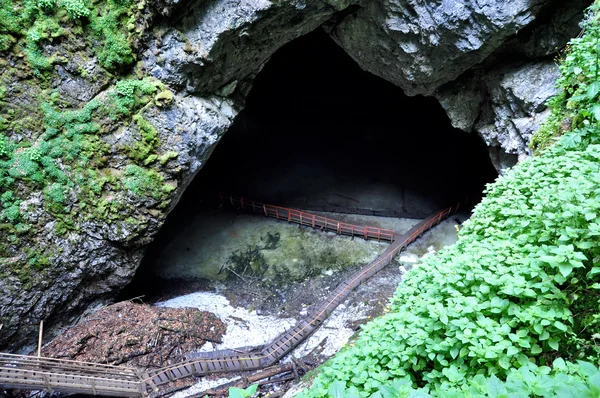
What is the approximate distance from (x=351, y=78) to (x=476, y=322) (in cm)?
2136

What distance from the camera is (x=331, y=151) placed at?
20453mm

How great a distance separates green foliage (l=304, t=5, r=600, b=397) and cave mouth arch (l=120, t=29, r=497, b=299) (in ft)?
38.4

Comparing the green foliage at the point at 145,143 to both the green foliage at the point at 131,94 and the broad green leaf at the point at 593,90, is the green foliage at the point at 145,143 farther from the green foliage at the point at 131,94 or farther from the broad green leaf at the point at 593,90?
the broad green leaf at the point at 593,90

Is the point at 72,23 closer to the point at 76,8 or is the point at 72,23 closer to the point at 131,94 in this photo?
the point at 76,8

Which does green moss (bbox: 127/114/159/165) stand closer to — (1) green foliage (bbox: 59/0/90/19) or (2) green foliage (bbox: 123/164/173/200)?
(2) green foliage (bbox: 123/164/173/200)

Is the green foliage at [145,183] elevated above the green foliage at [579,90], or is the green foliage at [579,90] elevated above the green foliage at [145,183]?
the green foliage at [579,90]

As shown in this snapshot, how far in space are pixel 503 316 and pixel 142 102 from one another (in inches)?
401

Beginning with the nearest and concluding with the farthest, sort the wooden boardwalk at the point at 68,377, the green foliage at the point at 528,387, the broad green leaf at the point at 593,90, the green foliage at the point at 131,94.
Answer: the green foliage at the point at 528,387 < the broad green leaf at the point at 593,90 < the wooden boardwalk at the point at 68,377 < the green foliage at the point at 131,94

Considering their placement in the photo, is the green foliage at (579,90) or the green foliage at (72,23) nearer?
the green foliage at (579,90)

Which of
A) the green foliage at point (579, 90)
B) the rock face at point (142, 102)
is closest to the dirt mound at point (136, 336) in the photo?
the rock face at point (142, 102)

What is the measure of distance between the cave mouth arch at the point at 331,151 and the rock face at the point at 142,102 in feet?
12.4

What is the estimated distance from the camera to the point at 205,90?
38.1ft

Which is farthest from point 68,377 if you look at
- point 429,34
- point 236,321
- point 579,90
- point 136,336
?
point 429,34

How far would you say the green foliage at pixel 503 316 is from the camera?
10.7 ft
